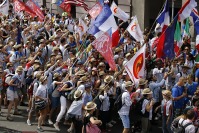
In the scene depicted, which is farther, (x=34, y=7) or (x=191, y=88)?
(x=34, y=7)

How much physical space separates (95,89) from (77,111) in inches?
60.1

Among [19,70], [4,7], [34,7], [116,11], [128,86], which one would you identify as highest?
[4,7]

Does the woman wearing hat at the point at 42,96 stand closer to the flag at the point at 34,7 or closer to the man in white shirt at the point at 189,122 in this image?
the man in white shirt at the point at 189,122

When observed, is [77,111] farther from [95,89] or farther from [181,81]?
[181,81]

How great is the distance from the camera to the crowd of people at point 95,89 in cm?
1082

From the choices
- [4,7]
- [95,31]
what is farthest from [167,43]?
[4,7]

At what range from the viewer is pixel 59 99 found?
12.3 m

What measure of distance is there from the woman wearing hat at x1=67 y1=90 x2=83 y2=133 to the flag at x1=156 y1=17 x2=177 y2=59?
2.73 meters

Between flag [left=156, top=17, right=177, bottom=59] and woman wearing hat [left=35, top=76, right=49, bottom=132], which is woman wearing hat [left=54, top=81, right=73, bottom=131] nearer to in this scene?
woman wearing hat [left=35, top=76, right=49, bottom=132]

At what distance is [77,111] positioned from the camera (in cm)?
1067

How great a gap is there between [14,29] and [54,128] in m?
6.31

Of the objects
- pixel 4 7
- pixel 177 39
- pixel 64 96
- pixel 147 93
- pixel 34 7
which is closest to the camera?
pixel 147 93

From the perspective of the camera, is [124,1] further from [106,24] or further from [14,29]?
[106,24]

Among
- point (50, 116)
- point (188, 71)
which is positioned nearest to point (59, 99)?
Result: point (50, 116)
